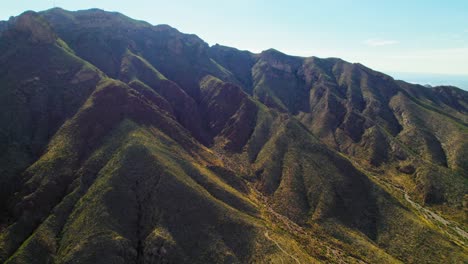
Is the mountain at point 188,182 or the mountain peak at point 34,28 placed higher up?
the mountain peak at point 34,28

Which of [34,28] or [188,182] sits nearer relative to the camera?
[188,182]

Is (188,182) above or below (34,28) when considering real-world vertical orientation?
below

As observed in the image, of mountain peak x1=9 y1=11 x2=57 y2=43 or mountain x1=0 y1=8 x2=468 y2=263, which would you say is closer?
mountain x1=0 y1=8 x2=468 y2=263

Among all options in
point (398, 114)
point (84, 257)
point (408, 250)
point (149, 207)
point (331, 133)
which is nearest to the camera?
point (84, 257)

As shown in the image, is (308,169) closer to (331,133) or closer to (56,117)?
(331,133)

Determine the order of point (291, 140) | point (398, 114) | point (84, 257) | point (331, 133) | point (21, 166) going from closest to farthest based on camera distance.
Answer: point (84, 257)
point (21, 166)
point (291, 140)
point (331, 133)
point (398, 114)

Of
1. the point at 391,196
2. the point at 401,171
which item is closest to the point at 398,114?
the point at 401,171

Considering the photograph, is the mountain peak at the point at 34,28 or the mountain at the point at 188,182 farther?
the mountain peak at the point at 34,28

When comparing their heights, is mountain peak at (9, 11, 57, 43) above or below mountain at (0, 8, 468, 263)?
above
